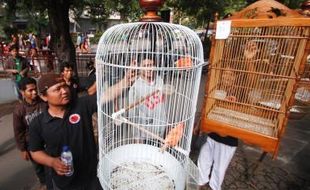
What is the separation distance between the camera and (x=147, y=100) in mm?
2277

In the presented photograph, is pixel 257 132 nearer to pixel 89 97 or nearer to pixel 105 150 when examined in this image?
pixel 105 150

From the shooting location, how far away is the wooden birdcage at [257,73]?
81.8 inches

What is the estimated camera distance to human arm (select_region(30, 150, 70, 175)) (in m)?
2.01

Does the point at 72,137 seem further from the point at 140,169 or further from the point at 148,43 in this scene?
the point at 148,43

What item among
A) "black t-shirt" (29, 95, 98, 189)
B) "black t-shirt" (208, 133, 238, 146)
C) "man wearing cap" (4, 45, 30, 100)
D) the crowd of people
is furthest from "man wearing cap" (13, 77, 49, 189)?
"man wearing cap" (4, 45, 30, 100)

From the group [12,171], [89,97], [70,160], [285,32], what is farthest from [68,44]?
[285,32]

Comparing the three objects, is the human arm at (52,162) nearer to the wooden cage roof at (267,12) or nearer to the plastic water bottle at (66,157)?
the plastic water bottle at (66,157)

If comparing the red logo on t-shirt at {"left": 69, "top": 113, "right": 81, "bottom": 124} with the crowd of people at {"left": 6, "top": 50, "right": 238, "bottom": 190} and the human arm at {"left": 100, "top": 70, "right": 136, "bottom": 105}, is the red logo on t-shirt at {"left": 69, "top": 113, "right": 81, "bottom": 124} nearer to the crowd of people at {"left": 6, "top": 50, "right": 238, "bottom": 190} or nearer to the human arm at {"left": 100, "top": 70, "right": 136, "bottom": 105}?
the crowd of people at {"left": 6, "top": 50, "right": 238, "bottom": 190}

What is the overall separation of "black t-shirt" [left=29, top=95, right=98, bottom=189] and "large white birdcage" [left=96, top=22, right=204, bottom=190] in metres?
0.16

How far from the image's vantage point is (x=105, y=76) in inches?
89.1

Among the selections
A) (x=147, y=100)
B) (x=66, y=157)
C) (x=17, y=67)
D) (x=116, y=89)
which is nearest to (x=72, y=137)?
(x=66, y=157)

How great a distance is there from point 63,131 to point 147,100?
0.79 meters

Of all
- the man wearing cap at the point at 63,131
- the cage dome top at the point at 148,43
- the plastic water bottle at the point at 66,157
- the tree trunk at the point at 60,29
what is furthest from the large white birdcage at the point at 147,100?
the tree trunk at the point at 60,29

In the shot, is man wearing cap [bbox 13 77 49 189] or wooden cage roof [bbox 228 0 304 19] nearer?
wooden cage roof [bbox 228 0 304 19]
